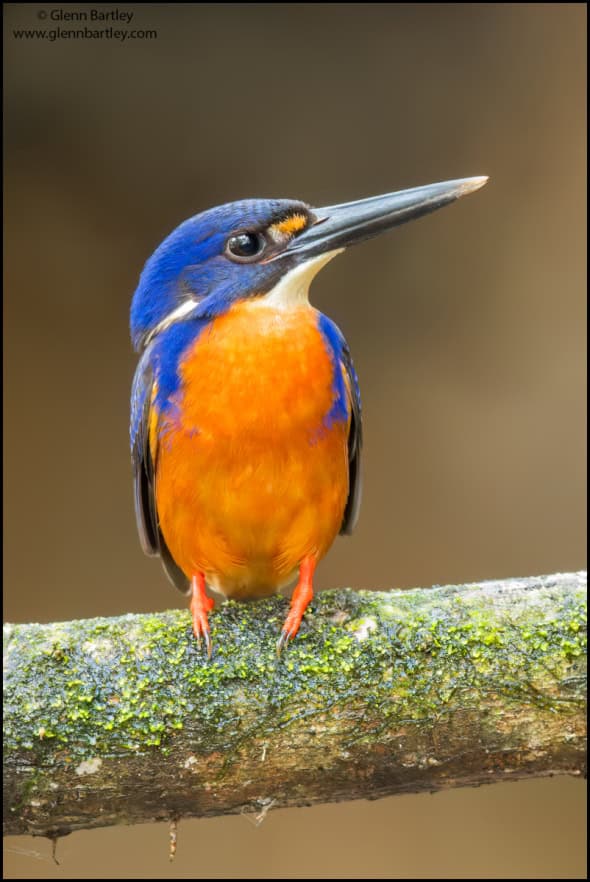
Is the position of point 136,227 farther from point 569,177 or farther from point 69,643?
point 69,643

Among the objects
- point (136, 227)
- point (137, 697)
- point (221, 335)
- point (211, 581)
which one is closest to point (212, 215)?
point (221, 335)

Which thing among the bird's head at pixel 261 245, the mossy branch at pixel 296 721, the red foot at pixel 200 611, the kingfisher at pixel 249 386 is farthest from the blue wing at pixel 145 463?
the mossy branch at pixel 296 721

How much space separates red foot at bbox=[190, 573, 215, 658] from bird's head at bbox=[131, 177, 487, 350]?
0.68 m

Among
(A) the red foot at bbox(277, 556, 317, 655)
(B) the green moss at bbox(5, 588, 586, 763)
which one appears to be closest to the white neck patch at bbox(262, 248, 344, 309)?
(A) the red foot at bbox(277, 556, 317, 655)

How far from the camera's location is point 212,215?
2365mm

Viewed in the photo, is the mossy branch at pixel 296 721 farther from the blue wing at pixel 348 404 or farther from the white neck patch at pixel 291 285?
the white neck patch at pixel 291 285

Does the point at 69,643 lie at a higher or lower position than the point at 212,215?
lower

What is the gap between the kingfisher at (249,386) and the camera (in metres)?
2.26

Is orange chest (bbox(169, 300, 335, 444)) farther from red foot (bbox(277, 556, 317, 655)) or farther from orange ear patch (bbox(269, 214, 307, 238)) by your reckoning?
red foot (bbox(277, 556, 317, 655))

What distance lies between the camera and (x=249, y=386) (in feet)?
7.38

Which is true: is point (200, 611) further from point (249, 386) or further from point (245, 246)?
point (245, 246)

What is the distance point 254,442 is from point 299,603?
1.32 feet

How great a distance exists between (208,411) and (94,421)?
7.88 feet

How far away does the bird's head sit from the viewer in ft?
7.72
